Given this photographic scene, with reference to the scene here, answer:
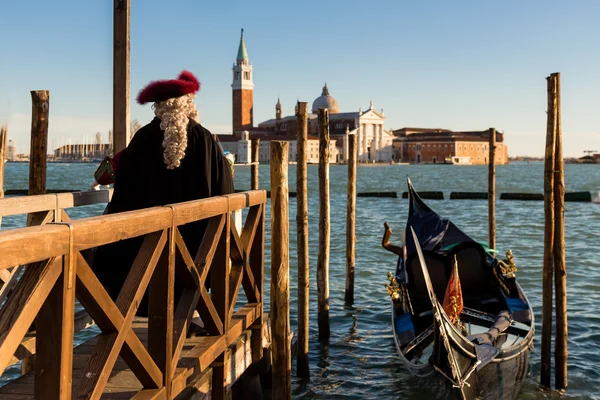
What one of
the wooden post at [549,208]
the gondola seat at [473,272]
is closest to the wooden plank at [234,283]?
the wooden post at [549,208]

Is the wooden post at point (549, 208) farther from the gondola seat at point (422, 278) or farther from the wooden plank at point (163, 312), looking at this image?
the wooden plank at point (163, 312)

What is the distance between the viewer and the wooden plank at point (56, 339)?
1.31 m

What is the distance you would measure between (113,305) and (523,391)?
3.50 m

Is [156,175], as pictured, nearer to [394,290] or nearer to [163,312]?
[163,312]

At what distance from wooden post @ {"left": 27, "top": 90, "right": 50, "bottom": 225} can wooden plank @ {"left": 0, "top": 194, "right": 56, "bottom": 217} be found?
31.1 inches

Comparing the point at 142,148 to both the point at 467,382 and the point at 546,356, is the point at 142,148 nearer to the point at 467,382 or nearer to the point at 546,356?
the point at 467,382

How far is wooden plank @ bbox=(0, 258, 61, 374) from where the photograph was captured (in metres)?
1.18

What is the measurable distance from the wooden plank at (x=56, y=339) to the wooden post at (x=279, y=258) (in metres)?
1.69

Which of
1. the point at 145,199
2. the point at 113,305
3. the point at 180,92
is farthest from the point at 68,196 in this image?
the point at 113,305

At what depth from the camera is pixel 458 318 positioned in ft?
12.5

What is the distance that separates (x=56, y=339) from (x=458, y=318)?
2.81m

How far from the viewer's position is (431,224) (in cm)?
600

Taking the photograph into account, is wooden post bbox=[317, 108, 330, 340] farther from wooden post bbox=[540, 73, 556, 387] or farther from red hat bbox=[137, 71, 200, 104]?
red hat bbox=[137, 71, 200, 104]

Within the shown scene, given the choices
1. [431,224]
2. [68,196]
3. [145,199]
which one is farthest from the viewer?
[431,224]
